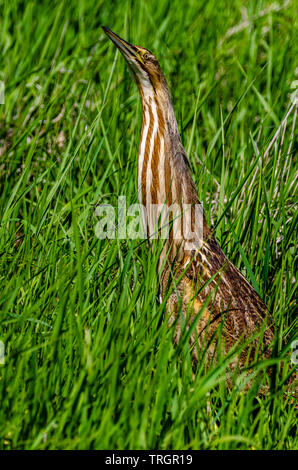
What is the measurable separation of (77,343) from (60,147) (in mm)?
1496

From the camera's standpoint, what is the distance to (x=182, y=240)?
101 inches

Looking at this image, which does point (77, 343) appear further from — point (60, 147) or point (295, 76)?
point (295, 76)

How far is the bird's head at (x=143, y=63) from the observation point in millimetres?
2568

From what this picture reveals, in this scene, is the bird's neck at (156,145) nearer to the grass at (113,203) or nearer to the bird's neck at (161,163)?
the bird's neck at (161,163)

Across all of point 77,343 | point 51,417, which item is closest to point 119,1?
point 77,343

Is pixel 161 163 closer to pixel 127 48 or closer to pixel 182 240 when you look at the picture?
pixel 182 240

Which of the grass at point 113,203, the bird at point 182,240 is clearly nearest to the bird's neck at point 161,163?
the bird at point 182,240

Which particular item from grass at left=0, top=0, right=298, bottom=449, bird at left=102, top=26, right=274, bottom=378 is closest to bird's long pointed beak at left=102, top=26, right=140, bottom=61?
bird at left=102, top=26, right=274, bottom=378

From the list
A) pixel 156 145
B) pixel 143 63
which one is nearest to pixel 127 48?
pixel 143 63

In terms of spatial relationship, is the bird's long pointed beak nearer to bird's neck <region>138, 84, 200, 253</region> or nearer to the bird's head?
A: the bird's head

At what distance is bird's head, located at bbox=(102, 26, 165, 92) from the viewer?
2.57 m

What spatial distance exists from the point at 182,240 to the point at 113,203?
468 mm

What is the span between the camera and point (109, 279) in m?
2.42

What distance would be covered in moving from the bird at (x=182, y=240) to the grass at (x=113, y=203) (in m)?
0.09
